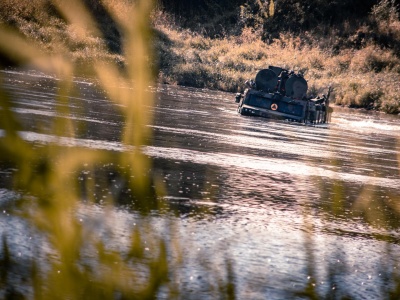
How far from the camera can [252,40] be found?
216 feet

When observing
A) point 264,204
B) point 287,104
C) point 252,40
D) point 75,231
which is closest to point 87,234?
point 75,231

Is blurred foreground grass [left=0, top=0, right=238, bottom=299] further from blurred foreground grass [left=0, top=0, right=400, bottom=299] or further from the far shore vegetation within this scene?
the far shore vegetation

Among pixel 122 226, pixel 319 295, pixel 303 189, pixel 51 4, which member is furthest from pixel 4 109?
pixel 51 4

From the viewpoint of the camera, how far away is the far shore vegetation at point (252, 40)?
1927 inches

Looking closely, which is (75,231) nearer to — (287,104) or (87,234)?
(87,234)

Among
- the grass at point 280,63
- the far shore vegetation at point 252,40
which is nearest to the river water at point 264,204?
the grass at point 280,63

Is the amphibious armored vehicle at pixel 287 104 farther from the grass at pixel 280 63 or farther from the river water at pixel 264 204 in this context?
the grass at pixel 280 63

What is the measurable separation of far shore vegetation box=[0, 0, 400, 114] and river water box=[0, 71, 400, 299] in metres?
27.6

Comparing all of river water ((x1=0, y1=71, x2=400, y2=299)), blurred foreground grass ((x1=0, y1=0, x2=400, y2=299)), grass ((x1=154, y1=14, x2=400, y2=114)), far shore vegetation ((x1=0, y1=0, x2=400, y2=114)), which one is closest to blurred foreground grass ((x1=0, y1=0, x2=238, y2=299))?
blurred foreground grass ((x1=0, y1=0, x2=400, y2=299))

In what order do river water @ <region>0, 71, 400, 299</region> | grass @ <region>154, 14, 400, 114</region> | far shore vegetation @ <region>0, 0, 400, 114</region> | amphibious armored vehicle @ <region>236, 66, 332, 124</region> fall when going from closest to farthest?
1. river water @ <region>0, 71, 400, 299</region>
2. amphibious armored vehicle @ <region>236, 66, 332, 124</region>
3. grass @ <region>154, 14, 400, 114</region>
4. far shore vegetation @ <region>0, 0, 400, 114</region>

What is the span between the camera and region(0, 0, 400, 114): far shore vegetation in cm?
4894

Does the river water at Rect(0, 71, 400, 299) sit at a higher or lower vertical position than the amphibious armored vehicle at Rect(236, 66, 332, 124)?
higher

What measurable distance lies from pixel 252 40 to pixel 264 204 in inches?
2236

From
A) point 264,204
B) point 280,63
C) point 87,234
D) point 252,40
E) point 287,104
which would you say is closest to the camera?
point 87,234
